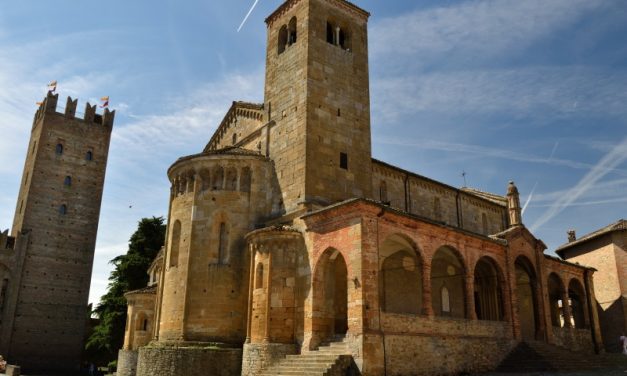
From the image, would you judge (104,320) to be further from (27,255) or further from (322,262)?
(322,262)

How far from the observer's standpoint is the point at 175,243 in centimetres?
2550

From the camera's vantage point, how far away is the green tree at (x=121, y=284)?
4028 centimetres

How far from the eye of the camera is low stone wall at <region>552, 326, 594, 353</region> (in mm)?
27359

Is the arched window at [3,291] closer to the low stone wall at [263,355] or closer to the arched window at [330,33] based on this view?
the low stone wall at [263,355]

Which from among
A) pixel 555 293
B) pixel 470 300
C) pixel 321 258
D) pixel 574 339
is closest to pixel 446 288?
pixel 470 300

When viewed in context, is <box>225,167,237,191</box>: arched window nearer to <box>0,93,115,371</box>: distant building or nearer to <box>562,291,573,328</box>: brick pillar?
<box>562,291,573,328</box>: brick pillar

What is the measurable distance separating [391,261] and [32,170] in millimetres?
37538

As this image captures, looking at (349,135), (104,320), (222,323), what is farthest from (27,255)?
(349,135)

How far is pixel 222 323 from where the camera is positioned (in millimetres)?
23094

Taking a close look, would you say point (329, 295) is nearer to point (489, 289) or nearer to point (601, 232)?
point (489, 289)

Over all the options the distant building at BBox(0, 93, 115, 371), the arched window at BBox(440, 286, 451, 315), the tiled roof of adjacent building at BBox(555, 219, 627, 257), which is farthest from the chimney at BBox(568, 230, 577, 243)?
the distant building at BBox(0, 93, 115, 371)

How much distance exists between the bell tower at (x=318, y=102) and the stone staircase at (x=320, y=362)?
20.8 feet

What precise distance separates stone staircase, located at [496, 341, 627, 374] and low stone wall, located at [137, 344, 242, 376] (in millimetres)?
11221

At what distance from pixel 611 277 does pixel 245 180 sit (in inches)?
987
